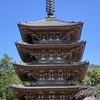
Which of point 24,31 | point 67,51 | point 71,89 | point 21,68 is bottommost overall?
point 71,89

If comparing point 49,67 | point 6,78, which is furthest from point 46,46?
point 6,78

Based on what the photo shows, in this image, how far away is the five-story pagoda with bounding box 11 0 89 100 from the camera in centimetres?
2783

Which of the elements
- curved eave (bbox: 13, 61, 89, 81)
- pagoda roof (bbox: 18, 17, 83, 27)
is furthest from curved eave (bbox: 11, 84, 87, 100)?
pagoda roof (bbox: 18, 17, 83, 27)

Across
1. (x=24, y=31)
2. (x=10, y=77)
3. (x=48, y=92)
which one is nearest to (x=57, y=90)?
(x=48, y=92)

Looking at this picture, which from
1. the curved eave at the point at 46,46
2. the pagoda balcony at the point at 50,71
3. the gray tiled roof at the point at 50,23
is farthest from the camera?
the gray tiled roof at the point at 50,23

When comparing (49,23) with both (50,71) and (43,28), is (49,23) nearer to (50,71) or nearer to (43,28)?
(43,28)

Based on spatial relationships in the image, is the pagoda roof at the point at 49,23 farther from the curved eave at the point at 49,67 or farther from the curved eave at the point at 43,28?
the curved eave at the point at 49,67

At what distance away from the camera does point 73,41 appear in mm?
32281

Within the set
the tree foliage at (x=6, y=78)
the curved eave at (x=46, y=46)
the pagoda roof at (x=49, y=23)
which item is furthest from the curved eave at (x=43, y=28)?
the tree foliage at (x=6, y=78)

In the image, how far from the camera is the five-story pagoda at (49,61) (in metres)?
27.8

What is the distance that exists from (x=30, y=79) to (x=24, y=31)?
4326 mm

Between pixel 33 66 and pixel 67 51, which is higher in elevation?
pixel 67 51

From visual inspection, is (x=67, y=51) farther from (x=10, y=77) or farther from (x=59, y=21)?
(x=10, y=77)

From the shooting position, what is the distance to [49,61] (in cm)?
2950
